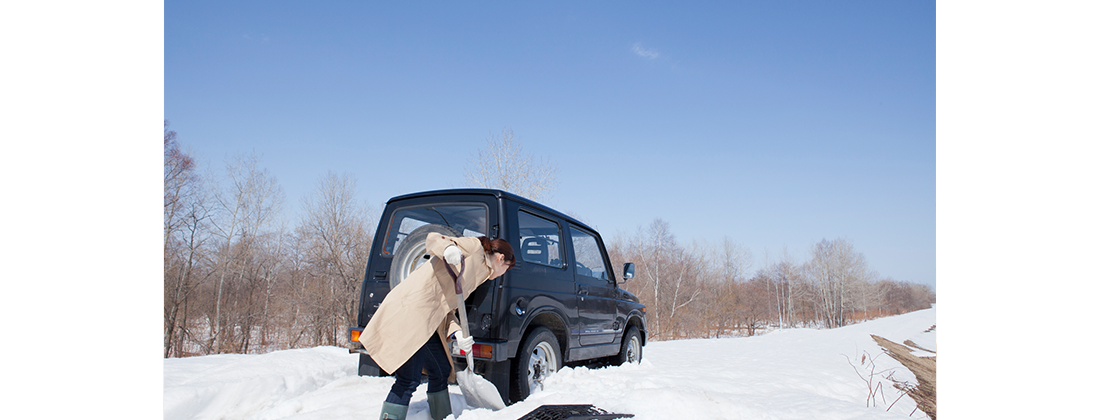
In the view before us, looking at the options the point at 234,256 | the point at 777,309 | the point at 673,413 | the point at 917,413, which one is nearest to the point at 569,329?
the point at 673,413

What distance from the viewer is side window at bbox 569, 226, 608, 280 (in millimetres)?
5777

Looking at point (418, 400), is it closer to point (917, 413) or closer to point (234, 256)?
point (917, 413)

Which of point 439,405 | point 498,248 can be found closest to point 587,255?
point 498,248

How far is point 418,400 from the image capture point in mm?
4301

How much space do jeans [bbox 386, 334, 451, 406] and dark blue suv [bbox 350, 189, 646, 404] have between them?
18.1 inches

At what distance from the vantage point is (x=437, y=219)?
468 centimetres

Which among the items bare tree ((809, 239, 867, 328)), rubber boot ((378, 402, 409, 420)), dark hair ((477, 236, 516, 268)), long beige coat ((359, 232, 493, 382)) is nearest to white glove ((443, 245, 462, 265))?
long beige coat ((359, 232, 493, 382))

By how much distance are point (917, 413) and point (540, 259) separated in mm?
3603

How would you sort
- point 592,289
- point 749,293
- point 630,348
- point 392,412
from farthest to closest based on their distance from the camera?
point 749,293, point 630,348, point 592,289, point 392,412

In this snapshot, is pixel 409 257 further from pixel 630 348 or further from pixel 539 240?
pixel 630 348

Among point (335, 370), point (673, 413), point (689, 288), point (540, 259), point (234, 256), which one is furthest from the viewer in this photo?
point (689, 288)

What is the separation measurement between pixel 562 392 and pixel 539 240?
60.3 inches

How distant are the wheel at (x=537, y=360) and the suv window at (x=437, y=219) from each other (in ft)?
3.65

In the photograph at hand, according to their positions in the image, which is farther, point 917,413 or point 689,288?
point 689,288
